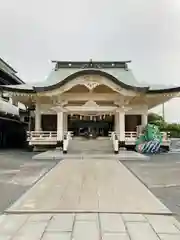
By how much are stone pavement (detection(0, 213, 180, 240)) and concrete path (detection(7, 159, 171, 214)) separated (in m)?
0.32

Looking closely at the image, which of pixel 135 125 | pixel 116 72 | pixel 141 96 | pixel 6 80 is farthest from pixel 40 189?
pixel 6 80

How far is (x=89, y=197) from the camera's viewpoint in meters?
5.84

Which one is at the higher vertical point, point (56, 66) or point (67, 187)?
point (56, 66)

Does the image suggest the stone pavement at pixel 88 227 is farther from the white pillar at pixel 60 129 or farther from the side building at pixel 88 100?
the white pillar at pixel 60 129

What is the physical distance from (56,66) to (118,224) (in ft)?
81.8

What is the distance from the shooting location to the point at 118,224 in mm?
4156

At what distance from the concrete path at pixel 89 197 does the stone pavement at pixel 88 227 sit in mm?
320

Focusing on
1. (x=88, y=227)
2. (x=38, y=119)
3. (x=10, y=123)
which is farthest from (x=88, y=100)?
(x=88, y=227)

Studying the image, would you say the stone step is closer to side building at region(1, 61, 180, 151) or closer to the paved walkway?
side building at region(1, 61, 180, 151)

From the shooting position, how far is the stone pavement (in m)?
3.67

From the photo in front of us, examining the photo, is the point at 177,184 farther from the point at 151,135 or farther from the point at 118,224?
the point at 151,135

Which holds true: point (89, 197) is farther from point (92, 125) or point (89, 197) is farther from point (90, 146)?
point (92, 125)

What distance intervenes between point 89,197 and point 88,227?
1.85m

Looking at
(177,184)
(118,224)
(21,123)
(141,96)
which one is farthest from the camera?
(21,123)
